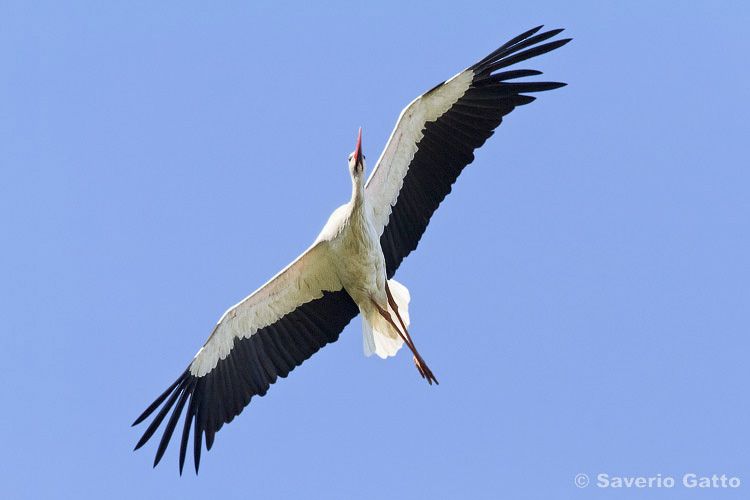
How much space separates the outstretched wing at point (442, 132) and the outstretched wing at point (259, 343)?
67 centimetres

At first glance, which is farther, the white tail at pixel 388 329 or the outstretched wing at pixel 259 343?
the white tail at pixel 388 329

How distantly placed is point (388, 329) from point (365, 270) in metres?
0.72

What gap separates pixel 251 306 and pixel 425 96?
2113 millimetres

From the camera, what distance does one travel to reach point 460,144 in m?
10.5

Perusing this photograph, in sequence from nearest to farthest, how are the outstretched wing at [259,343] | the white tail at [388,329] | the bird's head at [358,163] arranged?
the bird's head at [358,163] → the outstretched wing at [259,343] → the white tail at [388,329]

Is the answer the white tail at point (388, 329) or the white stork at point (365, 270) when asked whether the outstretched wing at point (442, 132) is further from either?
the white tail at point (388, 329)

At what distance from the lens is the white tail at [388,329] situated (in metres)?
10.8

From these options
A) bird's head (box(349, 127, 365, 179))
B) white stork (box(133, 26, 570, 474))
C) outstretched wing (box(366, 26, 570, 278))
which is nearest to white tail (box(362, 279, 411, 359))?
white stork (box(133, 26, 570, 474))

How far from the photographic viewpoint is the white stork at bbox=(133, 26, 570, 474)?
10.3 metres

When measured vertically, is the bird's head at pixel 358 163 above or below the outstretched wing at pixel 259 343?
above

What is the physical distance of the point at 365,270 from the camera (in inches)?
404

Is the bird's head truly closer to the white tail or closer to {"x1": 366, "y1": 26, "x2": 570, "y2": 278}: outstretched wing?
{"x1": 366, "y1": 26, "x2": 570, "y2": 278}: outstretched wing

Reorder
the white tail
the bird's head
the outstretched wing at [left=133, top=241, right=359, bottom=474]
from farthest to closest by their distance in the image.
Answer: the white tail
the outstretched wing at [left=133, top=241, right=359, bottom=474]
the bird's head

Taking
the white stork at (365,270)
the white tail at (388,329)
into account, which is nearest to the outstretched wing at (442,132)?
the white stork at (365,270)
